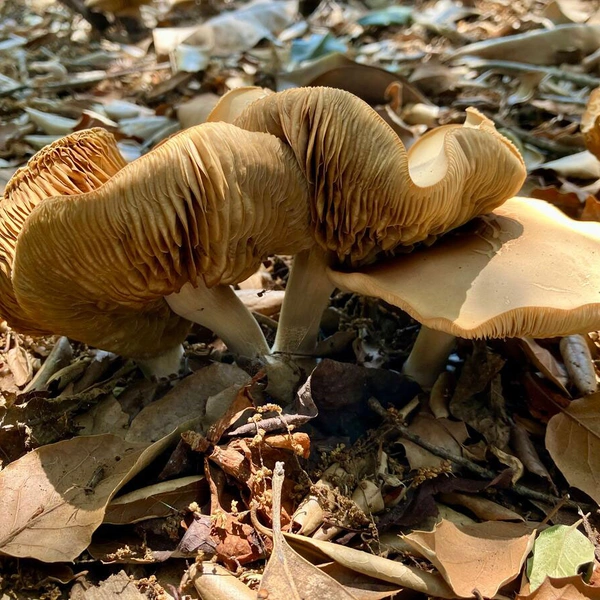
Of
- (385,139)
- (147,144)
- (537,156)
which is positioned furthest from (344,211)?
(147,144)

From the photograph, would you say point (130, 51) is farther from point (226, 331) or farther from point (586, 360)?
point (586, 360)

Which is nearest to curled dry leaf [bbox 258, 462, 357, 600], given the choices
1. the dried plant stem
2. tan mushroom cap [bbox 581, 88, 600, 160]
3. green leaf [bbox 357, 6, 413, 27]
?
the dried plant stem

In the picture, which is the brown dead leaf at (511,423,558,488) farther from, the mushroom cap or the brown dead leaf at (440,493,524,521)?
the mushroom cap

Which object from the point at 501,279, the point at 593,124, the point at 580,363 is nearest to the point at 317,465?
the point at 501,279

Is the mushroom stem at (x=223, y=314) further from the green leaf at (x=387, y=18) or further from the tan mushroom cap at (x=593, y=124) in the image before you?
the green leaf at (x=387, y=18)

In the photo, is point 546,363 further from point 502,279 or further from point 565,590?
point 565,590
